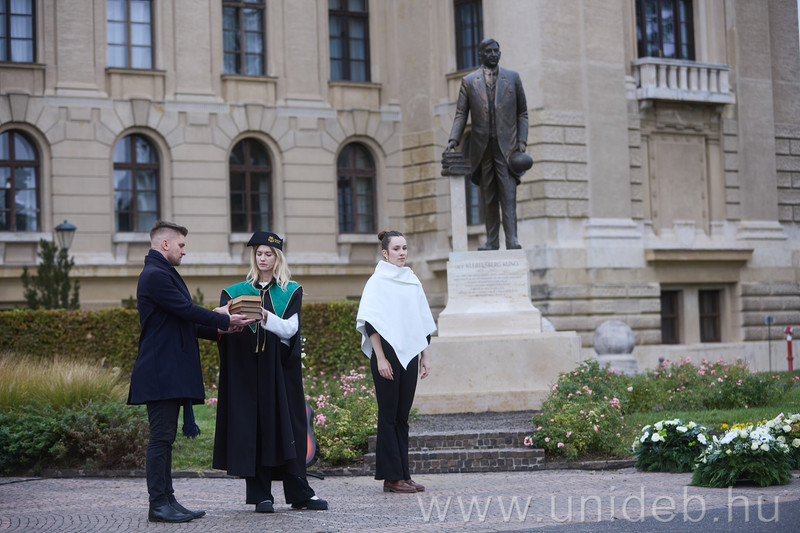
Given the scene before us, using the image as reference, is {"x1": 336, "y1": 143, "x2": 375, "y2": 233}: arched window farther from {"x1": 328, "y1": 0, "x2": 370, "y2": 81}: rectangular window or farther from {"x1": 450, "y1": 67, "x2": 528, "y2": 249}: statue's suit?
{"x1": 450, "y1": 67, "x2": 528, "y2": 249}: statue's suit

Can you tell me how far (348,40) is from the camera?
32.2 metres

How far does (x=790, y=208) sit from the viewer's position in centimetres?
3067

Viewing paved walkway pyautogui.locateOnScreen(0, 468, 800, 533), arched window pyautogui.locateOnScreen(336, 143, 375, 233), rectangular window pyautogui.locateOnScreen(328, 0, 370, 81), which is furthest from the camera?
rectangular window pyautogui.locateOnScreen(328, 0, 370, 81)

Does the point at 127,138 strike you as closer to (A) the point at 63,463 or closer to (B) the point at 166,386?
(A) the point at 63,463

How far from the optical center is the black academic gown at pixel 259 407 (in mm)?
8891

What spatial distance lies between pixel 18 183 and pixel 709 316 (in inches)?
674

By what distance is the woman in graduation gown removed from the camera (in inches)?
351

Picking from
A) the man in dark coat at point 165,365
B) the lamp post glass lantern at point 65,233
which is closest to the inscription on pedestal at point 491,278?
the man in dark coat at point 165,365

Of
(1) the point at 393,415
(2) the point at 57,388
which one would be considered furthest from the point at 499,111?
(1) the point at 393,415

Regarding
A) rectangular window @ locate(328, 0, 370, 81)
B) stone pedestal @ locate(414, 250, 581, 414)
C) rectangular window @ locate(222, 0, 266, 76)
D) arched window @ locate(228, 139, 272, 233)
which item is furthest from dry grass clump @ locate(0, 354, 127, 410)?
rectangular window @ locate(328, 0, 370, 81)

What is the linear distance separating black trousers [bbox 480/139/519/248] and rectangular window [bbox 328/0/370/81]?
54.2ft

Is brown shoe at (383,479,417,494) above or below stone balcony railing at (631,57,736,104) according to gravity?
below

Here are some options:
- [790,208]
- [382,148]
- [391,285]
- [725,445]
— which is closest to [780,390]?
[725,445]

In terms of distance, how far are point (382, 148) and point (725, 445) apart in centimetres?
2267
